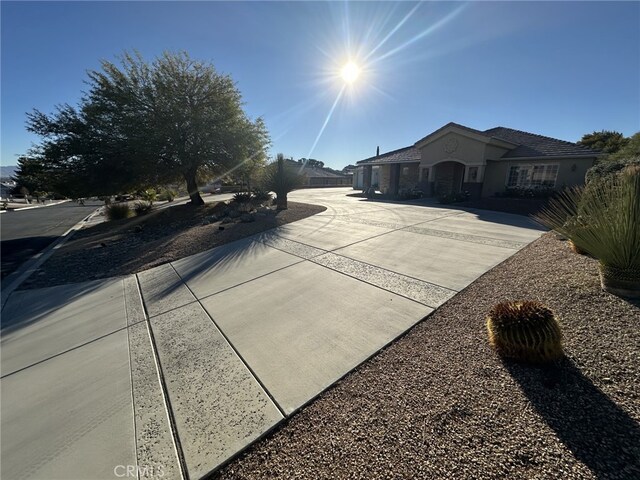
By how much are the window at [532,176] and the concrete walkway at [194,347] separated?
12.2 meters

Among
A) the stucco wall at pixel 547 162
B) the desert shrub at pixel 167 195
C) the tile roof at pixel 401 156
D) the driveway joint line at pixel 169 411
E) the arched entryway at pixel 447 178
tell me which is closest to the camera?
the driveway joint line at pixel 169 411

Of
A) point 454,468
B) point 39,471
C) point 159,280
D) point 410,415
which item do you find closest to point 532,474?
point 454,468

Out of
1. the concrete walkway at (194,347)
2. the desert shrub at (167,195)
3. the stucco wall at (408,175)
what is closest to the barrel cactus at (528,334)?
the concrete walkway at (194,347)

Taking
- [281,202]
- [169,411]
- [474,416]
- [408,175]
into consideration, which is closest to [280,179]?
[281,202]

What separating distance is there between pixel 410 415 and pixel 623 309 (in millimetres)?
3077

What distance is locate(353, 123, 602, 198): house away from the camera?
1421 cm

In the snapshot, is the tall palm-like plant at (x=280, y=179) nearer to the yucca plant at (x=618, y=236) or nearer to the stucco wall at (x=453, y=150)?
the stucco wall at (x=453, y=150)

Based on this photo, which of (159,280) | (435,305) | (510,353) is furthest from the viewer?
(159,280)

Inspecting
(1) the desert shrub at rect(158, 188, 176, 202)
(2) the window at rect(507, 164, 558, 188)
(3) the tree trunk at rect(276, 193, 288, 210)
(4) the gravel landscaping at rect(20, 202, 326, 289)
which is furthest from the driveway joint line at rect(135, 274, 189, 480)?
(1) the desert shrub at rect(158, 188, 176, 202)

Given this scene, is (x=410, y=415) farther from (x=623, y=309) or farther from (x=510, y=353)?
(x=623, y=309)

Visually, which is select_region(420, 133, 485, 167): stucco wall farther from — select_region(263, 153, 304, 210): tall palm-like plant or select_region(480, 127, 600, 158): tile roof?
select_region(263, 153, 304, 210): tall palm-like plant

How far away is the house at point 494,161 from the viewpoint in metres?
14.2

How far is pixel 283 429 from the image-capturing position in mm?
2154

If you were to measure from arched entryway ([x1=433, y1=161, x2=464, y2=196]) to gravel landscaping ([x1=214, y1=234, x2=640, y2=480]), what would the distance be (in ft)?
59.7
